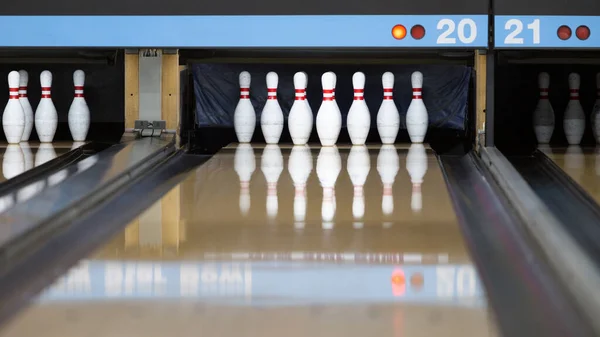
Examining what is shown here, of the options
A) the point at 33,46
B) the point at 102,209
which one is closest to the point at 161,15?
the point at 33,46

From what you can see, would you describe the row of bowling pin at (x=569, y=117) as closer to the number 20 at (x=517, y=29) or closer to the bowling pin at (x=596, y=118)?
the bowling pin at (x=596, y=118)

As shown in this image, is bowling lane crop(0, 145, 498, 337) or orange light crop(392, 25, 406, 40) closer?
bowling lane crop(0, 145, 498, 337)

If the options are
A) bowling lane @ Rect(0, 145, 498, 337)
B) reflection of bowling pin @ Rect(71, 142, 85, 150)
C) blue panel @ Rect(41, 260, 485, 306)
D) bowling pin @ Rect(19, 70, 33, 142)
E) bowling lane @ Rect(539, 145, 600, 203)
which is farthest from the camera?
bowling pin @ Rect(19, 70, 33, 142)

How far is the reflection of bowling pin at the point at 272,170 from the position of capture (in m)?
2.27

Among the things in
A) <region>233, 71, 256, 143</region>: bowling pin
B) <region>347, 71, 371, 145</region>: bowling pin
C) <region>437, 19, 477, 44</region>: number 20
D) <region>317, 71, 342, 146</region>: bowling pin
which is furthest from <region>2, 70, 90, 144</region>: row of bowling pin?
<region>437, 19, 477, 44</region>: number 20

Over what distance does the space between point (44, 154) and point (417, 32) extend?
1.37m

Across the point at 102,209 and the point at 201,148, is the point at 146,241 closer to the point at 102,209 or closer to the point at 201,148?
the point at 102,209

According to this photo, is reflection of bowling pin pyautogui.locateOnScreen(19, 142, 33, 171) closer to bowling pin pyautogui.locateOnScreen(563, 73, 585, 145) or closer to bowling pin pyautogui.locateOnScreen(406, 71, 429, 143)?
bowling pin pyautogui.locateOnScreen(406, 71, 429, 143)

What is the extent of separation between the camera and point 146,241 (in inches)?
72.8

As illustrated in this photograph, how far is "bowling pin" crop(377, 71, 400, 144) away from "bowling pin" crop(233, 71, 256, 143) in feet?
1.70

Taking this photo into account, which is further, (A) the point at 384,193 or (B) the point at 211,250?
(A) the point at 384,193

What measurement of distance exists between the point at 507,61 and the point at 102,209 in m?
1.86

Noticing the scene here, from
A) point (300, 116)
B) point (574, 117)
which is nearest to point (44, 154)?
point (300, 116)

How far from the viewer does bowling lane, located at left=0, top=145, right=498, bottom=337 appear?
1263 millimetres
